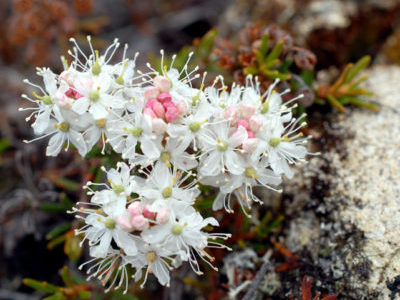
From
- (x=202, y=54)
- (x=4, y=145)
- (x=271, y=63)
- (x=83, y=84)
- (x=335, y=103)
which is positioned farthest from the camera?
(x=4, y=145)

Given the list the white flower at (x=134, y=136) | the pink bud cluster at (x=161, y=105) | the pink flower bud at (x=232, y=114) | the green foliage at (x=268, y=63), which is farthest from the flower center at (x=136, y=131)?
the green foliage at (x=268, y=63)

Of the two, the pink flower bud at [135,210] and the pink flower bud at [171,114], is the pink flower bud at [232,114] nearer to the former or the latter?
the pink flower bud at [171,114]

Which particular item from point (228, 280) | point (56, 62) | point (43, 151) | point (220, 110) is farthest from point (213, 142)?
point (56, 62)

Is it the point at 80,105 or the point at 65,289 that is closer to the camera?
A: the point at 80,105

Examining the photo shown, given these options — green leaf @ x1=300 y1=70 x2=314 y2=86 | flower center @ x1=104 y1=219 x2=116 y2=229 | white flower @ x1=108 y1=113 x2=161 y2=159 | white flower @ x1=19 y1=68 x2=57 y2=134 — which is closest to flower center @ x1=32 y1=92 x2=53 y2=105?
white flower @ x1=19 y1=68 x2=57 y2=134

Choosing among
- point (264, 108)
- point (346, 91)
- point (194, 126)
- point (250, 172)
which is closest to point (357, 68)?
point (346, 91)

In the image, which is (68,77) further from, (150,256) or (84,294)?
(84,294)

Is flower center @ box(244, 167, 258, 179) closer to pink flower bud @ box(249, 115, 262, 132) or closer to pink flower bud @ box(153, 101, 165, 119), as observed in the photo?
pink flower bud @ box(249, 115, 262, 132)
